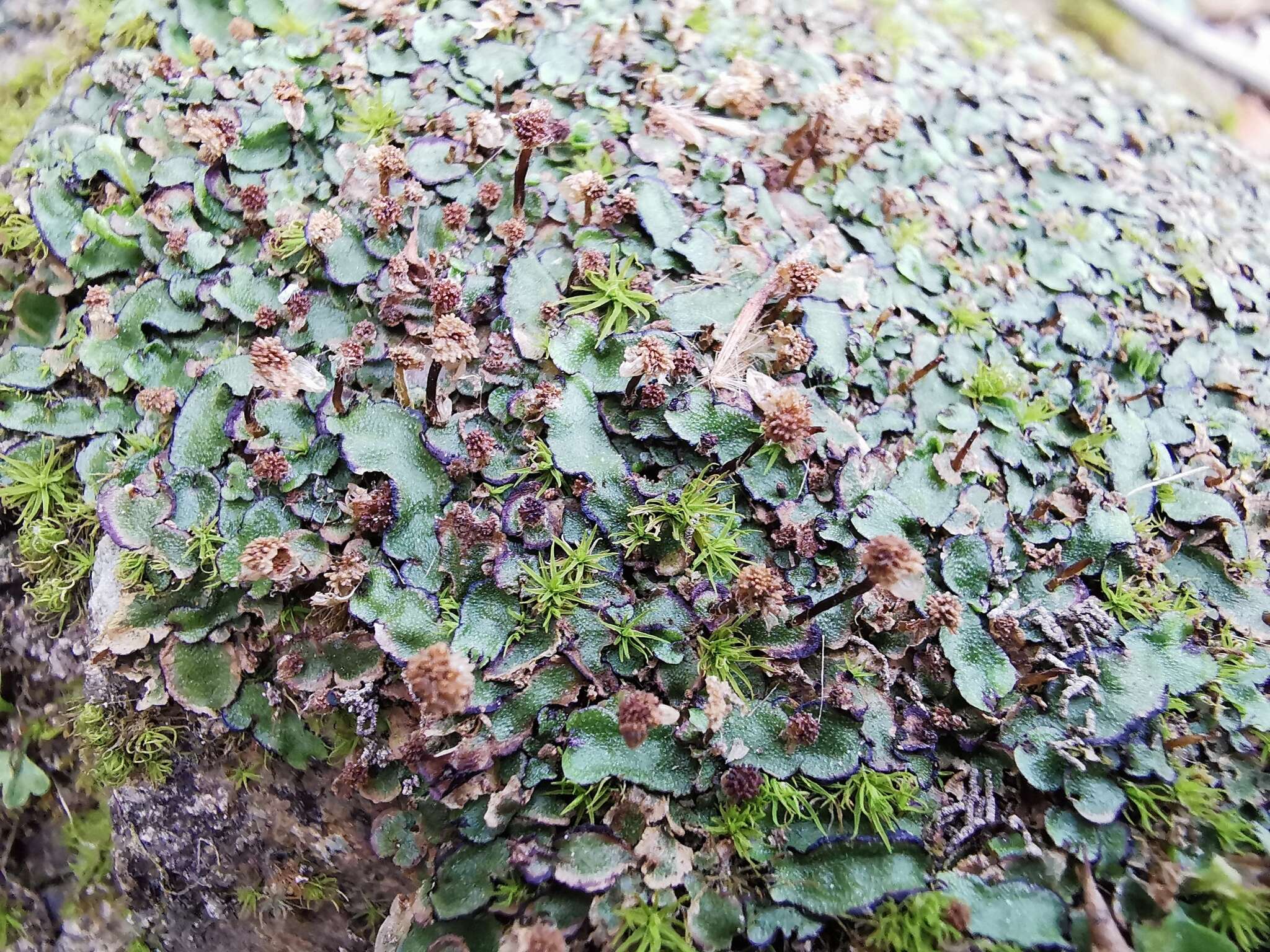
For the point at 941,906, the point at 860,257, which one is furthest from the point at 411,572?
the point at 860,257

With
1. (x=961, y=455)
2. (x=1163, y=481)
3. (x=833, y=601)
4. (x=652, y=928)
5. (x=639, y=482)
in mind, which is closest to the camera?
(x=652, y=928)

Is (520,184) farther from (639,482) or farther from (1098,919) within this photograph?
(1098,919)

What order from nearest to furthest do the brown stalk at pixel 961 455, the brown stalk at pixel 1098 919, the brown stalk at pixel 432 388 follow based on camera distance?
the brown stalk at pixel 1098 919 → the brown stalk at pixel 432 388 → the brown stalk at pixel 961 455

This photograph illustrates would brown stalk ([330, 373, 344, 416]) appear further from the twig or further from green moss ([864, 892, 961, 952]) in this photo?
the twig

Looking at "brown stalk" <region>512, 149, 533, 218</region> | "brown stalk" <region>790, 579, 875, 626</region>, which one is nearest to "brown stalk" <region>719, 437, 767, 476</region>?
"brown stalk" <region>790, 579, 875, 626</region>

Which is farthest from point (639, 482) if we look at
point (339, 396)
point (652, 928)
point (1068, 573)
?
point (1068, 573)

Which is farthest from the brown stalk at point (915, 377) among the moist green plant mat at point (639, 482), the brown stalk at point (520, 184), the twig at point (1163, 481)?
the brown stalk at point (520, 184)

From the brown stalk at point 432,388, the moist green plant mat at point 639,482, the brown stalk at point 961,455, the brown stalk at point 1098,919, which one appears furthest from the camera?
the brown stalk at point 961,455

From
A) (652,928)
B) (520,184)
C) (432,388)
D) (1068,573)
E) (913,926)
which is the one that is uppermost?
(520,184)

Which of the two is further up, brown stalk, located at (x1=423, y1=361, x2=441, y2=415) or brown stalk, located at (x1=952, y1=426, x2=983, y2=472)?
brown stalk, located at (x1=952, y1=426, x2=983, y2=472)

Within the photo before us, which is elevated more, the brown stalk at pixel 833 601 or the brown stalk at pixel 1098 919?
the brown stalk at pixel 833 601

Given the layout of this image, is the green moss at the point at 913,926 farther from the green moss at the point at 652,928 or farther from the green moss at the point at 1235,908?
the green moss at the point at 1235,908
